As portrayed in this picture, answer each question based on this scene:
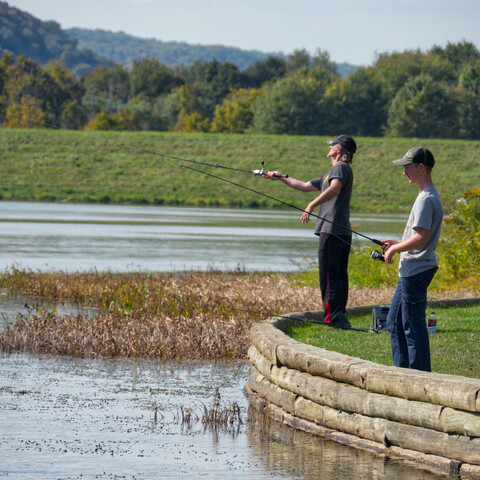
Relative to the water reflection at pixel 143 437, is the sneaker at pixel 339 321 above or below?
above

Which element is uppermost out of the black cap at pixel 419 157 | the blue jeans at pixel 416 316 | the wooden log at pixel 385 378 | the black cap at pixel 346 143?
the black cap at pixel 346 143

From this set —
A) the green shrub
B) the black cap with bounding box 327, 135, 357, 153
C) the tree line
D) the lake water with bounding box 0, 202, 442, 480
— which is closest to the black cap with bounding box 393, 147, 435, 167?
the lake water with bounding box 0, 202, 442, 480

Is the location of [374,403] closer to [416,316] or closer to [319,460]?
[319,460]

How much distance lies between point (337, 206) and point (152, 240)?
19351 mm

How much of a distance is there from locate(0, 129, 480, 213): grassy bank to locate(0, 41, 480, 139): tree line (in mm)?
14861

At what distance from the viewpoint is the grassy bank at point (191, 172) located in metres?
56.4

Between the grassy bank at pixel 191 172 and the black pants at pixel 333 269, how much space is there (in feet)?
140

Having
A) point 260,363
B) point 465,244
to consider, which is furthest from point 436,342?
point 465,244

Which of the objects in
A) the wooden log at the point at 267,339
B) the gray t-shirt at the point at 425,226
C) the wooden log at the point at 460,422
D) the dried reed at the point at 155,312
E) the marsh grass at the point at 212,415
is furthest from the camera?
the dried reed at the point at 155,312

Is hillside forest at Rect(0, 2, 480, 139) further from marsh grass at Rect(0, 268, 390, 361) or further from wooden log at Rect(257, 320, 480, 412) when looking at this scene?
wooden log at Rect(257, 320, 480, 412)

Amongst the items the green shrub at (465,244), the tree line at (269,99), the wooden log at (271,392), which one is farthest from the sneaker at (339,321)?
the tree line at (269,99)

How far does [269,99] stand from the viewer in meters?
86.4

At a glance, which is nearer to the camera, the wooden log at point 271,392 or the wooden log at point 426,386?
the wooden log at point 426,386

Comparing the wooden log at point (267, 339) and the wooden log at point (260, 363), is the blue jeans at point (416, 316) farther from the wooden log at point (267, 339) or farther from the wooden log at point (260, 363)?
the wooden log at point (260, 363)
